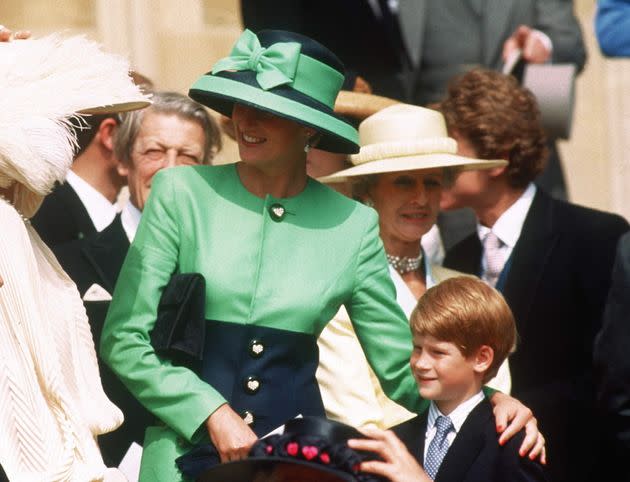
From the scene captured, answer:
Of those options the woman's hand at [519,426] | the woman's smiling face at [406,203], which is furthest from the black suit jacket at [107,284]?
the woman's hand at [519,426]

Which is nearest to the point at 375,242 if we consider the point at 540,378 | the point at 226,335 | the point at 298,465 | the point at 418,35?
the point at 226,335

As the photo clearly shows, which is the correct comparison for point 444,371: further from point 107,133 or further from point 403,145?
point 107,133

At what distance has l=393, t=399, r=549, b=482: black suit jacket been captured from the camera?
4902 mm

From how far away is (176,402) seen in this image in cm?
470

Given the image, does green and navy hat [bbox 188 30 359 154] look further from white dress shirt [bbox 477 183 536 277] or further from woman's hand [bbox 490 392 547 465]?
white dress shirt [bbox 477 183 536 277]

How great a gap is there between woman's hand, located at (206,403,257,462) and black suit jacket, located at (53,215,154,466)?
0.91 m

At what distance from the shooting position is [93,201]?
22.5 ft

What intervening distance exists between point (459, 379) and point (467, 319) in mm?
170

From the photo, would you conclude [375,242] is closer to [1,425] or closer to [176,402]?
[176,402]

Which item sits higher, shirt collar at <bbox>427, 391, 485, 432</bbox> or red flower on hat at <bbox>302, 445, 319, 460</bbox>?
red flower on hat at <bbox>302, 445, 319, 460</bbox>

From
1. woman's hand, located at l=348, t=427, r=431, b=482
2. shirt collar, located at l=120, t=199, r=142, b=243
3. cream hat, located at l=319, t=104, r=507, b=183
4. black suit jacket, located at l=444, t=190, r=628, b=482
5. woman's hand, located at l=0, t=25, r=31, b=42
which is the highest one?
woman's hand, located at l=0, t=25, r=31, b=42

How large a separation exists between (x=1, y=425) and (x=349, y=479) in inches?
33.4

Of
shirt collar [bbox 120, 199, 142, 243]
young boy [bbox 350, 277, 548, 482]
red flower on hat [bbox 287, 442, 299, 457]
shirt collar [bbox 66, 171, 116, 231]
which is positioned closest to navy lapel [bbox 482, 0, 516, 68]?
shirt collar [bbox 66, 171, 116, 231]

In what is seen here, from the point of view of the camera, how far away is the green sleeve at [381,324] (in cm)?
504
